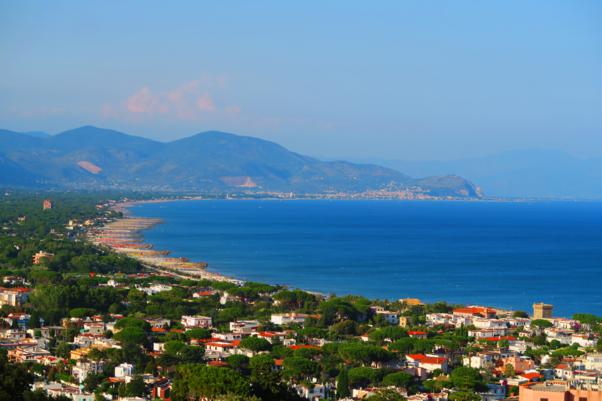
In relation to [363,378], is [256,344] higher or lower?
higher

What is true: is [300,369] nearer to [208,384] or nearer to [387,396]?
[387,396]

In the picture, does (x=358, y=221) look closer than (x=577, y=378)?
No

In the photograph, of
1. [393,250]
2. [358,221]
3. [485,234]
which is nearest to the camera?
[393,250]

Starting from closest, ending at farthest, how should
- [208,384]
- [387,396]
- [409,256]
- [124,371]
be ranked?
[208,384]
[387,396]
[124,371]
[409,256]

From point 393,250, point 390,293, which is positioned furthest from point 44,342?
point 393,250

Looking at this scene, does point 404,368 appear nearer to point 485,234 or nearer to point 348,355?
point 348,355

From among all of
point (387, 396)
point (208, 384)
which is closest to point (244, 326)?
point (387, 396)

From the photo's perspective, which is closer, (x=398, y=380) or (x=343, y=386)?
(x=343, y=386)

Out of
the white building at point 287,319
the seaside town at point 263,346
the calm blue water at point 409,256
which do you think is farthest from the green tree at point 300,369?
the calm blue water at point 409,256
